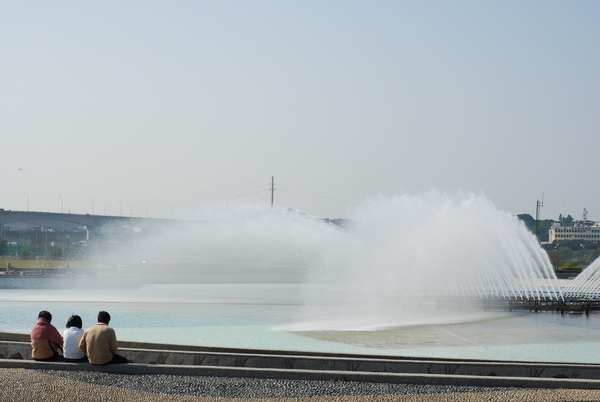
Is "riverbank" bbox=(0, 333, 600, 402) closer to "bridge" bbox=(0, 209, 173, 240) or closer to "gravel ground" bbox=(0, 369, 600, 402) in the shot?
"gravel ground" bbox=(0, 369, 600, 402)

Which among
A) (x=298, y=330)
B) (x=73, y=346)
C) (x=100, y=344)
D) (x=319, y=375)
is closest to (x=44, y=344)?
(x=73, y=346)

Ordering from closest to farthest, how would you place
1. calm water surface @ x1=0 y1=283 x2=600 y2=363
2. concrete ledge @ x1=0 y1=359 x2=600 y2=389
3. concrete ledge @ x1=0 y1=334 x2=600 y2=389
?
concrete ledge @ x1=0 y1=359 x2=600 y2=389
concrete ledge @ x1=0 y1=334 x2=600 y2=389
calm water surface @ x1=0 y1=283 x2=600 y2=363

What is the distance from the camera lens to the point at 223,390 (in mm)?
12070

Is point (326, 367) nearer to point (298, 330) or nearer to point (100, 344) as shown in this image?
point (100, 344)

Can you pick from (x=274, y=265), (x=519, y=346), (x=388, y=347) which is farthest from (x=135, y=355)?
(x=274, y=265)

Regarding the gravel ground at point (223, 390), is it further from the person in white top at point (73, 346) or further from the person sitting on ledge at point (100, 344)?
the person in white top at point (73, 346)

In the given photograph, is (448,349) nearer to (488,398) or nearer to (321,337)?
(321,337)

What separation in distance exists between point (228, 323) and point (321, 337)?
579 cm

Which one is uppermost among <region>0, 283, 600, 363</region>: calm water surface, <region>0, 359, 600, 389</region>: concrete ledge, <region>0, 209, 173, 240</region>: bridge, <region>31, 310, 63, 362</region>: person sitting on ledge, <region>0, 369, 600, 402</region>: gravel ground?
<region>0, 209, 173, 240</region>: bridge

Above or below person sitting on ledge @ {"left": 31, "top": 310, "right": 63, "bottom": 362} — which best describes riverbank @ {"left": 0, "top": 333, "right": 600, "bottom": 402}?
below

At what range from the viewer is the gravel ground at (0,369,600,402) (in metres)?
11.6

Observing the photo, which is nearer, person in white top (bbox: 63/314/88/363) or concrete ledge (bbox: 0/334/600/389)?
concrete ledge (bbox: 0/334/600/389)

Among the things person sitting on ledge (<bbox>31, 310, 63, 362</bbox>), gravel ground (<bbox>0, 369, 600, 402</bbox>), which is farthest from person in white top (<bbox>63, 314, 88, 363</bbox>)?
gravel ground (<bbox>0, 369, 600, 402</bbox>)

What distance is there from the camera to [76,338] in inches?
511
